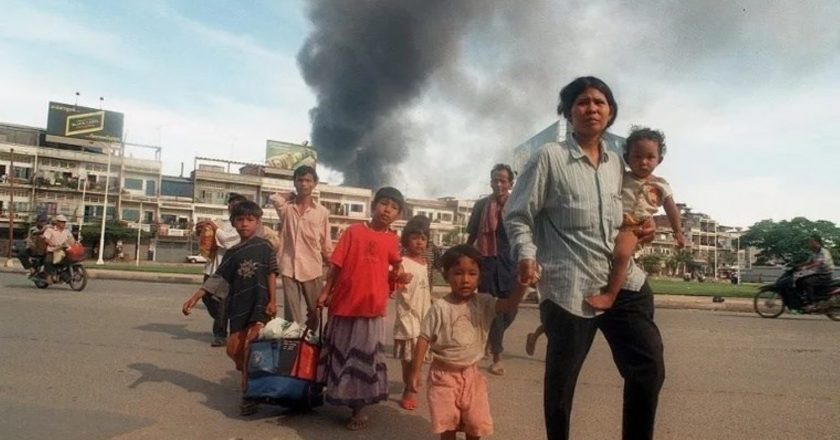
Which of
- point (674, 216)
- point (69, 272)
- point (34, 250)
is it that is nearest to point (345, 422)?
point (674, 216)

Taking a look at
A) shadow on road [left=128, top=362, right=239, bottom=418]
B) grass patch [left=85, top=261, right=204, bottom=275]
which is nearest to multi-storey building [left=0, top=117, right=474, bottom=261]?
grass patch [left=85, top=261, right=204, bottom=275]

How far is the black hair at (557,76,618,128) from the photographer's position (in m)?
2.72

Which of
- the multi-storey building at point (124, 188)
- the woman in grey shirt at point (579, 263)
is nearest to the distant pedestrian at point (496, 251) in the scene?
the woman in grey shirt at point (579, 263)

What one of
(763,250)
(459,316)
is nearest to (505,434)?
(459,316)

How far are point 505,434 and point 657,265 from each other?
75907 millimetres

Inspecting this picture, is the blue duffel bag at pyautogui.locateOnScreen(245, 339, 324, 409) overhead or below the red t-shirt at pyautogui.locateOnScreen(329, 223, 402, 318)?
below

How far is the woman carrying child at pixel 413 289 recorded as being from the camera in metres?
4.91

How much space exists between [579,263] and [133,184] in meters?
62.0

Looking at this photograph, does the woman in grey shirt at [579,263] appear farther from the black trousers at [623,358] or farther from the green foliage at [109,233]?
the green foliage at [109,233]

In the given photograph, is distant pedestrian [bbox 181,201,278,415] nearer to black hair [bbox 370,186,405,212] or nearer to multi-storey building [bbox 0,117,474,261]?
black hair [bbox 370,186,405,212]

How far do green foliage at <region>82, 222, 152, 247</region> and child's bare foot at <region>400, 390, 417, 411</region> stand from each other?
54350 millimetres

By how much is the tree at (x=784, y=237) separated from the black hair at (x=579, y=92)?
368 ft

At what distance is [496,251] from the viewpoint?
5.43m

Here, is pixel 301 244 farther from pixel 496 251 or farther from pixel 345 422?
pixel 345 422
